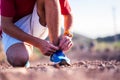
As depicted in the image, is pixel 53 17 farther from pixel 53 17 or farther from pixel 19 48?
pixel 19 48

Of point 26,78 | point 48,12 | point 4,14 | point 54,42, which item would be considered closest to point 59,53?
point 54,42

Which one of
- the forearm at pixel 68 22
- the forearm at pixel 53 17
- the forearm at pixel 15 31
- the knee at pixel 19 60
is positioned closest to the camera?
the forearm at pixel 53 17

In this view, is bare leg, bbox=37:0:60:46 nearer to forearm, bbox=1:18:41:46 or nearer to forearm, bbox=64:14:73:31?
forearm, bbox=1:18:41:46

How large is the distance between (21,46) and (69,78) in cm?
185

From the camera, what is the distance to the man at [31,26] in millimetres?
4402

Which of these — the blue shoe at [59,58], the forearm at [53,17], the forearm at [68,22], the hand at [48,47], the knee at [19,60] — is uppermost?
the forearm at [53,17]

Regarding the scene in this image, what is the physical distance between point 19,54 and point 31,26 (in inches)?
15.4

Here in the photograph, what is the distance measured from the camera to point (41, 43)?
447 centimetres

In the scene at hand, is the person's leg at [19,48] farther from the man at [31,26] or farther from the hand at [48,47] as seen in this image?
the hand at [48,47]

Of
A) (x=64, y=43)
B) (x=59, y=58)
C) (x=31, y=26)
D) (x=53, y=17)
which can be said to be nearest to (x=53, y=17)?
(x=53, y=17)

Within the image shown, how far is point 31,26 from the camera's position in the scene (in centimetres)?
493

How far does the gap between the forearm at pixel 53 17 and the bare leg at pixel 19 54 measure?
1.50 feet

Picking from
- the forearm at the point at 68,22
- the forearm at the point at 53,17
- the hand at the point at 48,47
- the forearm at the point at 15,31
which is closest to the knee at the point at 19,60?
the forearm at the point at 15,31

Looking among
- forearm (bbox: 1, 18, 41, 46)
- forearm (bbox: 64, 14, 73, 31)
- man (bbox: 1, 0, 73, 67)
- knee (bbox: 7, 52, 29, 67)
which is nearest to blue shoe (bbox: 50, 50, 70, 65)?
man (bbox: 1, 0, 73, 67)
